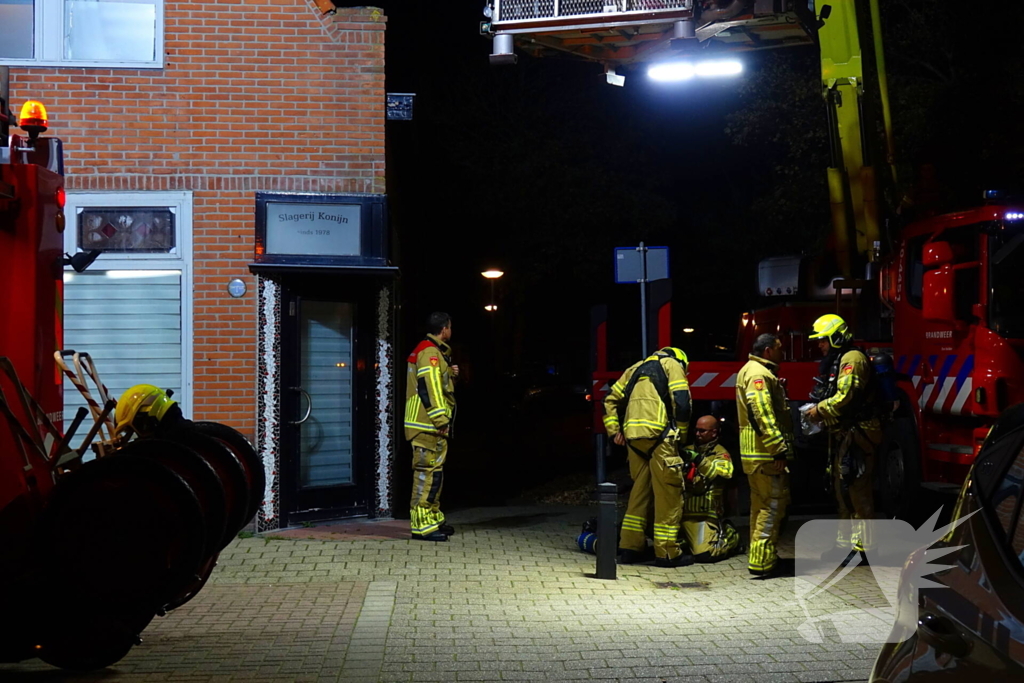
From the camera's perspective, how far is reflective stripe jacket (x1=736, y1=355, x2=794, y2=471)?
8672 mm

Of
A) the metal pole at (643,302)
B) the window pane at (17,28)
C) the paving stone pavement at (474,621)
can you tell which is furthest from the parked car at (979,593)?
the window pane at (17,28)

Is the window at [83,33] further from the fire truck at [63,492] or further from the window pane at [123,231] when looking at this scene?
the fire truck at [63,492]

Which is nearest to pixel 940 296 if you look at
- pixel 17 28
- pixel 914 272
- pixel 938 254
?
pixel 938 254

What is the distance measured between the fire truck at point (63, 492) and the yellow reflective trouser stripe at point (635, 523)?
13.6ft

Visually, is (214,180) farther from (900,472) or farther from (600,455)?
(900,472)

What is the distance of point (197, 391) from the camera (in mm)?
10516

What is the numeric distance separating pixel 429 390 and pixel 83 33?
4672 millimetres

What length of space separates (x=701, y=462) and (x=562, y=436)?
12393 millimetres

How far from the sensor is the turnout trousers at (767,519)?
28.2 ft

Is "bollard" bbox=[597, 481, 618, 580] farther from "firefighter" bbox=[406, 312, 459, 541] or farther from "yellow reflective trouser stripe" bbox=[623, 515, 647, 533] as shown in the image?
"firefighter" bbox=[406, 312, 459, 541]

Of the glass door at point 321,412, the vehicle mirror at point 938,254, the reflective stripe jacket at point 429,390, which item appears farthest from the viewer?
the glass door at point 321,412

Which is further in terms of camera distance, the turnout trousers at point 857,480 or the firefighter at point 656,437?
the turnout trousers at point 857,480

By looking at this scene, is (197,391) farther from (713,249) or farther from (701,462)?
(713,249)

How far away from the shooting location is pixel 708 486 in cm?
934
